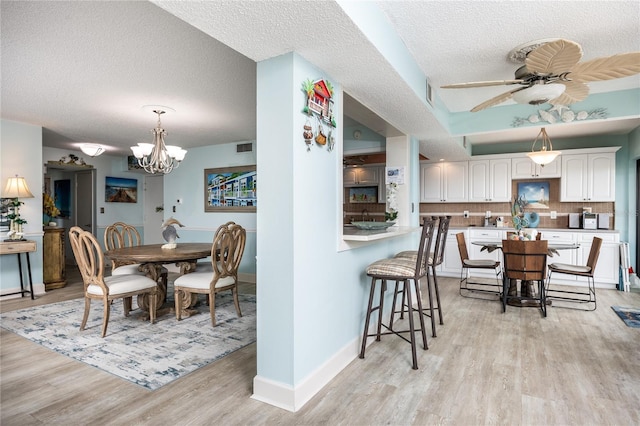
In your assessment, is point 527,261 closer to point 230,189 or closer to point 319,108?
point 319,108

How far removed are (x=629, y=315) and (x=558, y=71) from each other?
3.24 meters

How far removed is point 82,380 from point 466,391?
2656 mm

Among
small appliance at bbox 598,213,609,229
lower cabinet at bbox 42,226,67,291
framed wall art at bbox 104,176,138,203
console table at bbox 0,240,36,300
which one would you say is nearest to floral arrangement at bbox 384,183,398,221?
small appliance at bbox 598,213,609,229

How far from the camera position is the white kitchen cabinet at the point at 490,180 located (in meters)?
6.53

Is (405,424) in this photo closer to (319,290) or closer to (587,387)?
(319,290)

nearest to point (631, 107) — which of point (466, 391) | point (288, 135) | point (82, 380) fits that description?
point (466, 391)

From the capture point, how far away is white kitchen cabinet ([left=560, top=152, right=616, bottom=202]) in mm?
5738

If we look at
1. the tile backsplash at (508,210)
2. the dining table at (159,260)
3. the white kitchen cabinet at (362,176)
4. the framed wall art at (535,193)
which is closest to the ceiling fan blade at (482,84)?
the dining table at (159,260)

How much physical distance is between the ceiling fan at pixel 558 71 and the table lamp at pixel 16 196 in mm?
5502

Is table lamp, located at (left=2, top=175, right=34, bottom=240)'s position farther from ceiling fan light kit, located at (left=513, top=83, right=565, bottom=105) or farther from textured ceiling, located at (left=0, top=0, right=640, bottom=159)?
ceiling fan light kit, located at (left=513, top=83, right=565, bottom=105)

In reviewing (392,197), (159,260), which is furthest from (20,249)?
(392,197)

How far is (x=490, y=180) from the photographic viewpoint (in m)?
6.66

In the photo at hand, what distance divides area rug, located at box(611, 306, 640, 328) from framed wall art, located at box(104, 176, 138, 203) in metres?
8.95

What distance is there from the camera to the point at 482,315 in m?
4.11
